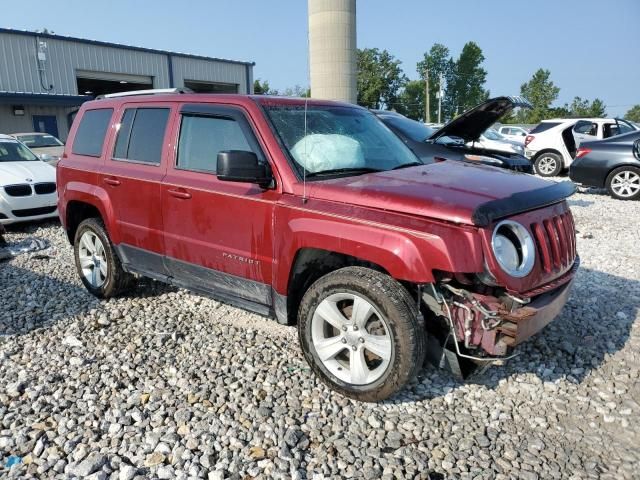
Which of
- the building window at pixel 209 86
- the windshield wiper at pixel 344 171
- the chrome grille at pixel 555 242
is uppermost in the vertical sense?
the building window at pixel 209 86

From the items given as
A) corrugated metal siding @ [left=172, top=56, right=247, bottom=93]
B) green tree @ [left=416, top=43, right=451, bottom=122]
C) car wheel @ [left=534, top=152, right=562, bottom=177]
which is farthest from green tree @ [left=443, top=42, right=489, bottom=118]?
car wheel @ [left=534, top=152, right=562, bottom=177]

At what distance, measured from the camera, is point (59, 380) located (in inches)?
137

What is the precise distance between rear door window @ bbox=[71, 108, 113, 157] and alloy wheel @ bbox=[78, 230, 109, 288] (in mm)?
824

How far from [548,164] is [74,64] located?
25.0 m

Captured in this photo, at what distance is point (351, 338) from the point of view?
3.12 m

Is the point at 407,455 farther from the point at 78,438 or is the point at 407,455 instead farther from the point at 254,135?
the point at 254,135

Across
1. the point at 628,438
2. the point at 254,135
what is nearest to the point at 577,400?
the point at 628,438

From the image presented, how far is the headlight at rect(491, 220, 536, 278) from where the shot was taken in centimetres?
272

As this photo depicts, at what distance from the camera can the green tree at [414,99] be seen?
7412 cm

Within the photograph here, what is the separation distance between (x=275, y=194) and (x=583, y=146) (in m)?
9.87

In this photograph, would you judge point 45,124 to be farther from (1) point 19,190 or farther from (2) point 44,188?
(1) point 19,190

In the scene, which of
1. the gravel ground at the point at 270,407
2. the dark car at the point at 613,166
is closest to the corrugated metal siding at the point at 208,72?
the dark car at the point at 613,166

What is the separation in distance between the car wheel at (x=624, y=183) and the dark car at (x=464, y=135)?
10.4 ft

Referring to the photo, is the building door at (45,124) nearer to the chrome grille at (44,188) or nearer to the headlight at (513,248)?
the chrome grille at (44,188)
